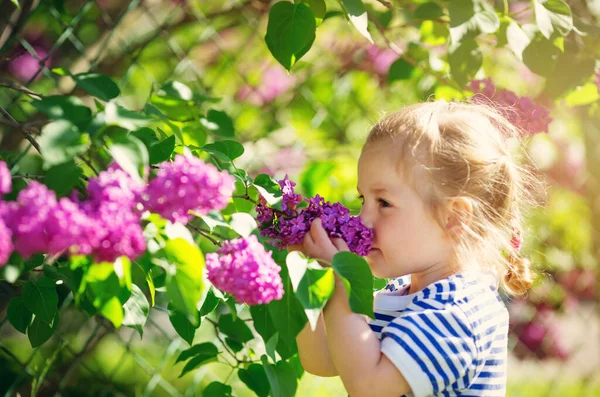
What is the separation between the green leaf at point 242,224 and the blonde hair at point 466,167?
1.06 feet

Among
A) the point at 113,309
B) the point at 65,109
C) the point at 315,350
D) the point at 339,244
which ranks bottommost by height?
the point at 315,350

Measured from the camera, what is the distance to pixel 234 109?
2.34 meters

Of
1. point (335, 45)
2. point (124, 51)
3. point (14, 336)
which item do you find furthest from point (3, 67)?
point (335, 45)

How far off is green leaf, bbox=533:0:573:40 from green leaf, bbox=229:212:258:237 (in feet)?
2.69

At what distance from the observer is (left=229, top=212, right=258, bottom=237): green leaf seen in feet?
2.94

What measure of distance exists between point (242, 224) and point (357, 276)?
0.15m

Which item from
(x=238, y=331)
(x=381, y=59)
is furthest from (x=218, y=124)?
(x=381, y=59)

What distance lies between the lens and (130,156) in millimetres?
742

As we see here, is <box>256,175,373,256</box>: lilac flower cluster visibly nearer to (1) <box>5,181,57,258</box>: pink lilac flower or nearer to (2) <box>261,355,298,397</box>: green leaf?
(2) <box>261,355,298,397</box>: green leaf

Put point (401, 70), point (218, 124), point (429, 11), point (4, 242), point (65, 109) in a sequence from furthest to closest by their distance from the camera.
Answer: point (401, 70) → point (429, 11) → point (218, 124) → point (65, 109) → point (4, 242)

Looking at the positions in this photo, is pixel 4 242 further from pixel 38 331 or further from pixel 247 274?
pixel 38 331

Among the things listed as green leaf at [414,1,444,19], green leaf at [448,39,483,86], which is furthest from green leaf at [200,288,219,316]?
green leaf at [414,1,444,19]

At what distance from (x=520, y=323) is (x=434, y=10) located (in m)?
1.78

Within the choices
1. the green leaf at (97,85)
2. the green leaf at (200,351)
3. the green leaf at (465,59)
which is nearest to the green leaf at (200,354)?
the green leaf at (200,351)
